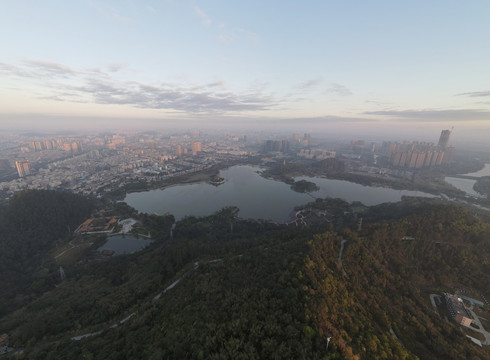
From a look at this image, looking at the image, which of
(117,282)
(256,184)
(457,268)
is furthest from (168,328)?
(256,184)

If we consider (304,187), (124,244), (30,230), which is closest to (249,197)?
(304,187)

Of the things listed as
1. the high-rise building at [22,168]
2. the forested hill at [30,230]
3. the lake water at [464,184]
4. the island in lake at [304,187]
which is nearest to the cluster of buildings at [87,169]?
the high-rise building at [22,168]

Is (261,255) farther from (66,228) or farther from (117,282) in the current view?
(66,228)

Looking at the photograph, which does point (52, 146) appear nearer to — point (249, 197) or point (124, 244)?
point (124, 244)

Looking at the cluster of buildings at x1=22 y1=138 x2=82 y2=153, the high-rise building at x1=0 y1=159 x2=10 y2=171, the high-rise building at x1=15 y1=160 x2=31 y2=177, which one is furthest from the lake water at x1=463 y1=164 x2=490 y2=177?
the cluster of buildings at x1=22 y1=138 x2=82 y2=153

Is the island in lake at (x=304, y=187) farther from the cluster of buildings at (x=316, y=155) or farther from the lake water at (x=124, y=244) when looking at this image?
the cluster of buildings at (x=316, y=155)

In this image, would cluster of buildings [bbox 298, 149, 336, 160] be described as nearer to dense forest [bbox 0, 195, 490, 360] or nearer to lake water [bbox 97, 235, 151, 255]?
dense forest [bbox 0, 195, 490, 360]
